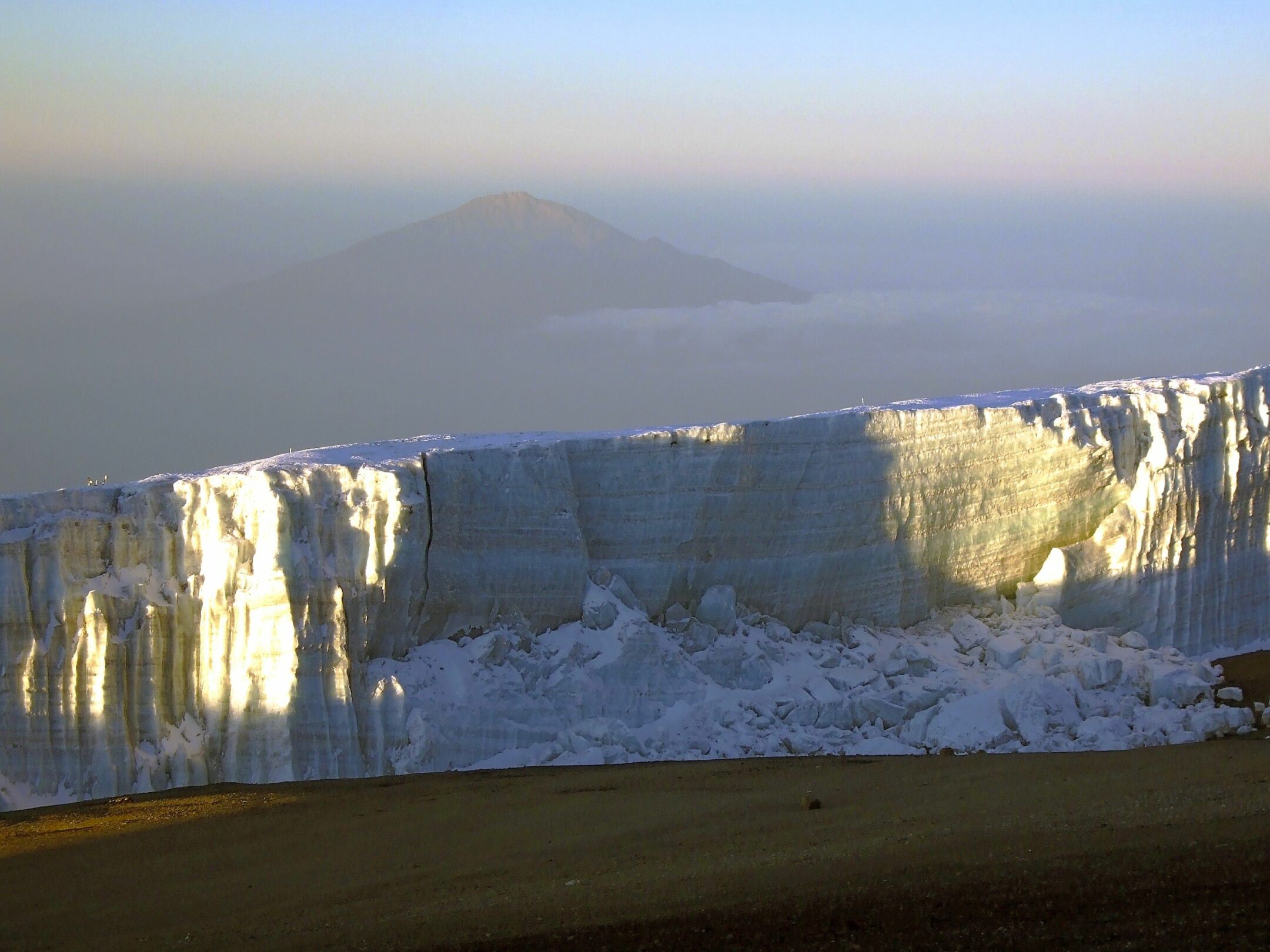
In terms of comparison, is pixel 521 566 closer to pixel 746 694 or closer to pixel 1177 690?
pixel 746 694

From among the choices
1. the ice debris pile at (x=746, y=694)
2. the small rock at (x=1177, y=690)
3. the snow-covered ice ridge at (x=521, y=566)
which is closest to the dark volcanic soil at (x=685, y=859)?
the ice debris pile at (x=746, y=694)

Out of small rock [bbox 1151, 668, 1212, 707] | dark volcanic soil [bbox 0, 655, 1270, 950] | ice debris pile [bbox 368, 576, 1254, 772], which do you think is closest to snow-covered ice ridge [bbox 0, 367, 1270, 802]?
ice debris pile [bbox 368, 576, 1254, 772]

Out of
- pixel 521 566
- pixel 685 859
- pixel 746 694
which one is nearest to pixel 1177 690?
pixel 746 694

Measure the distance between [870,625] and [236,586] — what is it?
9.13 meters

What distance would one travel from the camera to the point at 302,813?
18125 mm

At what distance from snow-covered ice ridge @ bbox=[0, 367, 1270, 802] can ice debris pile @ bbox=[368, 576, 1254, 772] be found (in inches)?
2.5

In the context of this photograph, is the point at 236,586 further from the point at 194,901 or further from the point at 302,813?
the point at 194,901

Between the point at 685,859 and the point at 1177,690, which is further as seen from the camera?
the point at 1177,690

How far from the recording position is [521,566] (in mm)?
21375

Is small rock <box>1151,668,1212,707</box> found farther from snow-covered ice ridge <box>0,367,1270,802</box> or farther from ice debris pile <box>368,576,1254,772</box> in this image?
snow-covered ice ridge <box>0,367,1270,802</box>

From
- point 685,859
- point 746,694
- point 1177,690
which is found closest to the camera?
point 685,859

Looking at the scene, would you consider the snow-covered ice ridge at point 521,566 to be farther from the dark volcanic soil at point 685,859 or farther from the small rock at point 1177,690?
the dark volcanic soil at point 685,859

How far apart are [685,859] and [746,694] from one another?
6.85 m

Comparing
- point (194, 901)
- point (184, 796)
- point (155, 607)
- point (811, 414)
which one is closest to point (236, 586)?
point (155, 607)
